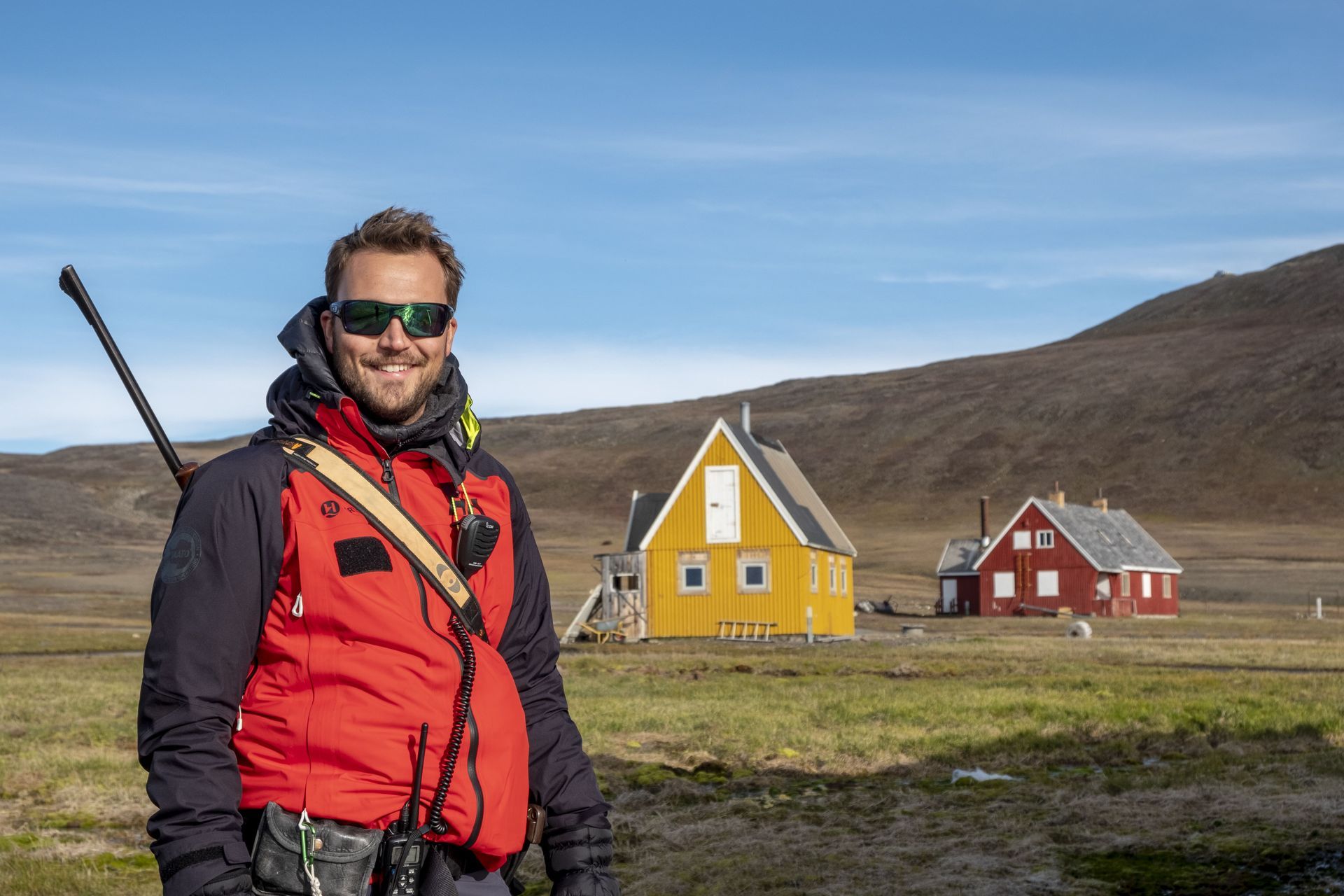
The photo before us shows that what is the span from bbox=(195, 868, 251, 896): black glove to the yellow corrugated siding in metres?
38.7

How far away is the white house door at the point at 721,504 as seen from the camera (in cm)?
4247

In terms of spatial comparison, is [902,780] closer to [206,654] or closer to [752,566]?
[206,654]

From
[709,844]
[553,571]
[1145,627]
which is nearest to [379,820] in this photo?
[709,844]

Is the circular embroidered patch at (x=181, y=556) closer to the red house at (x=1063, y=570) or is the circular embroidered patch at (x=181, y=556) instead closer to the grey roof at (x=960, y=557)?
the red house at (x=1063, y=570)

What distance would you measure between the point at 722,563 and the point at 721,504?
1702 mm

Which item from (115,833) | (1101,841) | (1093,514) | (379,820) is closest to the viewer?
(379,820)

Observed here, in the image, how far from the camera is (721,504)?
42.5 metres

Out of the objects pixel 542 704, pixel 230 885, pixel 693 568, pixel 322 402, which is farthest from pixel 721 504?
pixel 230 885

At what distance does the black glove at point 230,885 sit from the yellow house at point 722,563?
38.6 m

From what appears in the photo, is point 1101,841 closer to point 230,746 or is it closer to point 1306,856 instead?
point 1306,856

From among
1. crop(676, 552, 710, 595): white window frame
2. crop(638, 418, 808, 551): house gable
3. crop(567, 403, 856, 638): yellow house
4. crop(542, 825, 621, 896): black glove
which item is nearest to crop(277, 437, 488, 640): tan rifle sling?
crop(542, 825, 621, 896): black glove

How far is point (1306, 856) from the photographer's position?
8328mm

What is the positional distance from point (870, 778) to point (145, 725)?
32.5 feet

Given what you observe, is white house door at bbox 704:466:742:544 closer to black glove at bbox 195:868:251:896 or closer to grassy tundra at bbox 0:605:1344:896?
grassy tundra at bbox 0:605:1344:896
